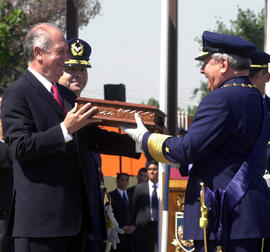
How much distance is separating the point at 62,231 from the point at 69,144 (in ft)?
1.70

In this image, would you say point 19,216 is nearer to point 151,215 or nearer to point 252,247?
point 252,247

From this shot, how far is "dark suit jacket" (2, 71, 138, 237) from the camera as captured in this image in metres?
3.84

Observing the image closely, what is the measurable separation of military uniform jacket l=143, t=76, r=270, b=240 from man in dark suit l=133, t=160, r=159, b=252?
252 inches

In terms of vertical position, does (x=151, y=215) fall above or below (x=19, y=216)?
below

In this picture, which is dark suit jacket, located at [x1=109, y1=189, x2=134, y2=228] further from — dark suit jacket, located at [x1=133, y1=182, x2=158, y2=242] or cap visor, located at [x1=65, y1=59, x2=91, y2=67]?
cap visor, located at [x1=65, y1=59, x2=91, y2=67]

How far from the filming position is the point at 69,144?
4.07 m

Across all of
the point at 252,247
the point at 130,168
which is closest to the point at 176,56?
the point at 252,247

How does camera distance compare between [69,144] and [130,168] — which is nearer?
[69,144]

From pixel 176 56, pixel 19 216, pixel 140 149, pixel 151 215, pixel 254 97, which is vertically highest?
pixel 176 56

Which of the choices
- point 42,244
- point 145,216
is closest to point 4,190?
point 42,244

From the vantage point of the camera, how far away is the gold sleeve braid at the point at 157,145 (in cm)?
420

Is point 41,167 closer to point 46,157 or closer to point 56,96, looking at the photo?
point 46,157

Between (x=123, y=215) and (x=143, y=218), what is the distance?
367 millimetres

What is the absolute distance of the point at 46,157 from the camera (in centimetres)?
393
